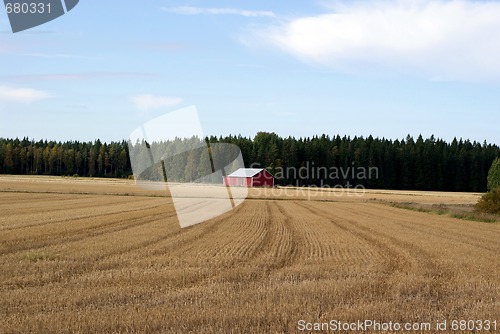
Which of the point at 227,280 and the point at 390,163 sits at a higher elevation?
the point at 390,163

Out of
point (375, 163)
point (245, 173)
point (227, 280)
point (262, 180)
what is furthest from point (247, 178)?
point (227, 280)

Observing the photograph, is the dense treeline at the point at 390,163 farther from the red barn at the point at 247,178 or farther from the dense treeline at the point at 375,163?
the red barn at the point at 247,178

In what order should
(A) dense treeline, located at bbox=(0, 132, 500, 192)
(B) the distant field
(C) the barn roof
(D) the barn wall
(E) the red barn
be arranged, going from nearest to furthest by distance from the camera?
(B) the distant field < (E) the red barn < (C) the barn roof < (D) the barn wall < (A) dense treeline, located at bbox=(0, 132, 500, 192)

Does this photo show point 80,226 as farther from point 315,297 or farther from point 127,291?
point 315,297

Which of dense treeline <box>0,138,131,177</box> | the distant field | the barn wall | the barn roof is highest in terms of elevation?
dense treeline <box>0,138,131,177</box>

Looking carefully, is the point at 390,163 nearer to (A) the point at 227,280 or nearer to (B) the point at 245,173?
(B) the point at 245,173

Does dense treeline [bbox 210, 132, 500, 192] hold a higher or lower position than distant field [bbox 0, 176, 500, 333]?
higher

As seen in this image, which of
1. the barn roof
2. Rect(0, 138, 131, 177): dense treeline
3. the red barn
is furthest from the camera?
Rect(0, 138, 131, 177): dense treeline

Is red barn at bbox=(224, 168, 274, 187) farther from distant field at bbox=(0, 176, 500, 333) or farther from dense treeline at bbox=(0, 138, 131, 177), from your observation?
distant field at bbox=(0, 176, 500, 333)

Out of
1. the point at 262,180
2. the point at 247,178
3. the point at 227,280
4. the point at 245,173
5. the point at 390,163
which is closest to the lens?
the point at 227,280

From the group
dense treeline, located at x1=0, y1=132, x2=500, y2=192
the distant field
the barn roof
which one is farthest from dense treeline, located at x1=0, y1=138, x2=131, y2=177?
the distant field

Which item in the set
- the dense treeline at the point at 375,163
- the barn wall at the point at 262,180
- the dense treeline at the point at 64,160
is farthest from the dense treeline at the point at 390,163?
the dense treeline at the point at 64,160

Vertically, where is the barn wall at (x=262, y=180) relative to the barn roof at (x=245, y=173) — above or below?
below

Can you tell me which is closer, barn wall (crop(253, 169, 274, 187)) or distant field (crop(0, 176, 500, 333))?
distant field (crop(0, 176, 500, 333))
